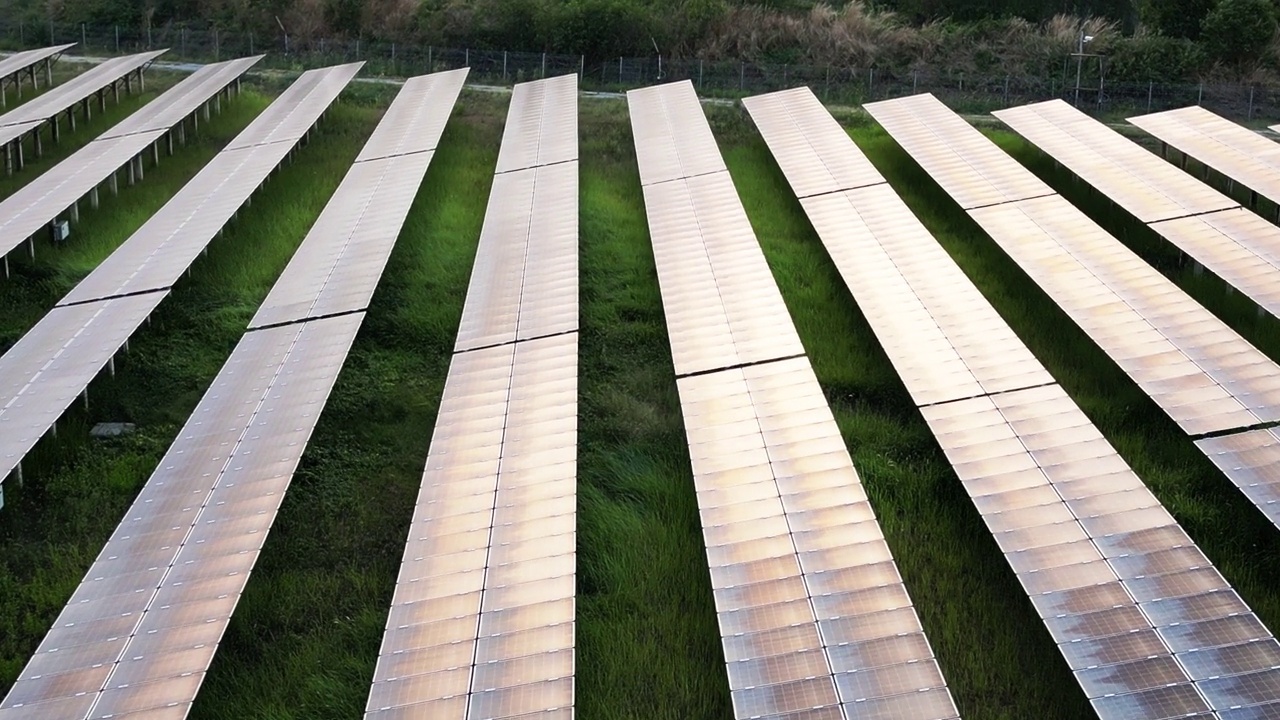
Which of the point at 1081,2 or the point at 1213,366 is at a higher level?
the point at 1081,2

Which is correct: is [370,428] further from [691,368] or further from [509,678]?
[509,678]

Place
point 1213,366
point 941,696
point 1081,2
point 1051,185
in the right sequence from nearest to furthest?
point 941,696
point 1213,366
point 1051,185
point 1081,2

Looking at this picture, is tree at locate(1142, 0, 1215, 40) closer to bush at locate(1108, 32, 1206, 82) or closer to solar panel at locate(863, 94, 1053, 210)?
bush at locate(1108, 32, 1206, 82)

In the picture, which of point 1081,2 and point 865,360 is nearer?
point 865,360

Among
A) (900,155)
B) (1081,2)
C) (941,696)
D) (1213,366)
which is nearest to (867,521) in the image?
(941,696)

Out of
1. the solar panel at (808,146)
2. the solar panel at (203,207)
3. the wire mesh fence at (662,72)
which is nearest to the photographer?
the solar panel at (203,207)

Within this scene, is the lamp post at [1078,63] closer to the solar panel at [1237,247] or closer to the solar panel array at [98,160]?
the solar panel at [1237,247]

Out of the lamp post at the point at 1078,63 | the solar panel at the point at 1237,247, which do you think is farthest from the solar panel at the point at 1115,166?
the lamp post at the point at 1078,63
